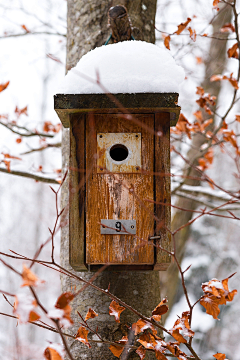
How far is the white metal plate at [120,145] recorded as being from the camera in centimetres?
150

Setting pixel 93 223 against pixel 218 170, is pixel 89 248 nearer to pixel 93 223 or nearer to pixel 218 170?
pixel 93 223

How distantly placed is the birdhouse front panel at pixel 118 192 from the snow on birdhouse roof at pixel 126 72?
0.13 m

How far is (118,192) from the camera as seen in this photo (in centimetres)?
149

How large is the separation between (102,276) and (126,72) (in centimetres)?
96

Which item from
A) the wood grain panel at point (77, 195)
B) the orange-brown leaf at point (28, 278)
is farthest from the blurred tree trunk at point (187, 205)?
the orange-brown leaf at point (28, 278)

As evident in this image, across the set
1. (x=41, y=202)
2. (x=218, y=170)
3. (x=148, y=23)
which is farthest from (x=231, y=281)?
(x=148, y=23)

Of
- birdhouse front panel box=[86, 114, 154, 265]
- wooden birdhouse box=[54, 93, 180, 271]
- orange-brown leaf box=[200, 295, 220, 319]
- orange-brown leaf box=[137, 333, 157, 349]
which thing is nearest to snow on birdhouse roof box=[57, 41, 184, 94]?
wooden birdhouse box=[54, 93, 180, 271]

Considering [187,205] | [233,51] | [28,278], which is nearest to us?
[28,278]

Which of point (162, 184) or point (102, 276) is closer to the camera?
point (162, 184)

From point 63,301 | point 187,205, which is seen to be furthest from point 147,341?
point 187,205

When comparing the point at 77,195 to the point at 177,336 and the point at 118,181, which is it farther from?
the point at 177,336

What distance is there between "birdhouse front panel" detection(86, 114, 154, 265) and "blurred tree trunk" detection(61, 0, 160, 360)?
1.08 ft

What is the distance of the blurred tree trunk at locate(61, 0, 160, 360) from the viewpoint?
1636 millimetres

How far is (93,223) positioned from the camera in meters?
1.48
